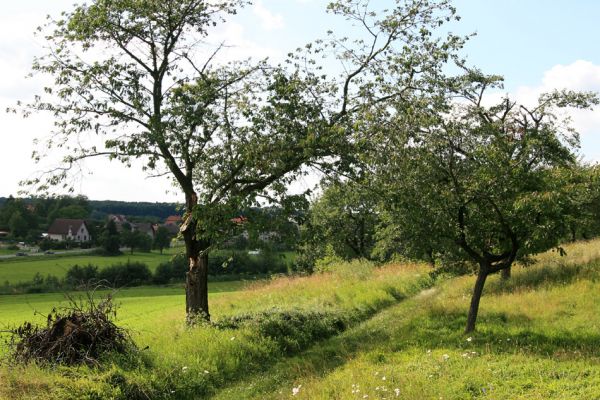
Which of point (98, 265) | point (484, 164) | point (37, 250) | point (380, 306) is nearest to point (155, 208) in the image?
point (37, 250)

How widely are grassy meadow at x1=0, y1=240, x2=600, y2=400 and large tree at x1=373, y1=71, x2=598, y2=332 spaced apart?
1.81 m

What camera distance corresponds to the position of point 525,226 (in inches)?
424

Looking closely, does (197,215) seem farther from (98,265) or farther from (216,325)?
(98,265)

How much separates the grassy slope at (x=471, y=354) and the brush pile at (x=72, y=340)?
2697 mm

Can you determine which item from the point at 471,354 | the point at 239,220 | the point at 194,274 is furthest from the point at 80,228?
the point at 471,354

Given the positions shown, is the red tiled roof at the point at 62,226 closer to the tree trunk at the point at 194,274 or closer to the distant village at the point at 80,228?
the distant village at the point at 80,228

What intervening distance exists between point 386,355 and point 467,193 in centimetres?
424

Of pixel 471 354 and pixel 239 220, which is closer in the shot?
pixel 471 354

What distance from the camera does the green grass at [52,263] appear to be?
60.3 metres

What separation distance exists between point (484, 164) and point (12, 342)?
11.2 metres

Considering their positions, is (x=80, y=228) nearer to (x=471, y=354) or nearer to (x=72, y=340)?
(x=72, y=340)

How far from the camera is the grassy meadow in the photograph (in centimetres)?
804

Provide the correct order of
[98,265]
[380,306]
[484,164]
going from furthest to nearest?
1. [98,265]
2. [380,306]
3. [484,164]

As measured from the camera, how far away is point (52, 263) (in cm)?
7094
